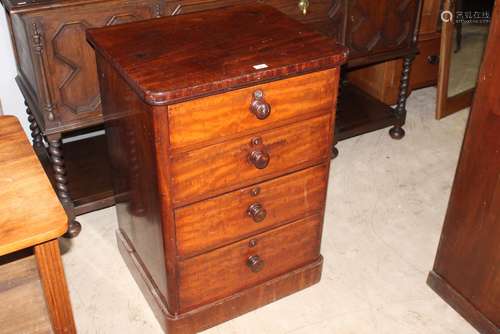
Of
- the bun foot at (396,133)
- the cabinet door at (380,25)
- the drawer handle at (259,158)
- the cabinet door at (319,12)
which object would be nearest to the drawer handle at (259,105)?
the drawer handle at (259,158)

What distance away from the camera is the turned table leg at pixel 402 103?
2.79m

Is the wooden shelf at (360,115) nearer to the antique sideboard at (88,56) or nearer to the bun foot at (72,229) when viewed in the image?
the antique sideboard at (88,56)

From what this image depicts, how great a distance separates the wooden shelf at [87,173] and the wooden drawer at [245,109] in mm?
940

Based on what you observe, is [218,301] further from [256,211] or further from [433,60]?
[433,60]

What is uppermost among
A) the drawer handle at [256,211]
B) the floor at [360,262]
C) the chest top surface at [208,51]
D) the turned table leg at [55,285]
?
the chest top surface at [208,51]

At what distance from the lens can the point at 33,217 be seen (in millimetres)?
1164

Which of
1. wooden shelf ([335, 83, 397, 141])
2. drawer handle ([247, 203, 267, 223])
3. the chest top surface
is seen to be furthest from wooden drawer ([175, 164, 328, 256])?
wooden shelf ([335, 83, 397, 141])

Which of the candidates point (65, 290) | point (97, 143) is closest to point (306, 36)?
point (65, 290)

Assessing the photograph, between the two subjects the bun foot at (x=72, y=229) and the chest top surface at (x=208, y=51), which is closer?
the chest top surface at (x=208, y=51)

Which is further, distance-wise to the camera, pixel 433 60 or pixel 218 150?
pixel 433 60

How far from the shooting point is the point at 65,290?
1286mm

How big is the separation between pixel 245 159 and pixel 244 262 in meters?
0.37

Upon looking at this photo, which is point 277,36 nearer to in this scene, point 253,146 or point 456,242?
point 253,146

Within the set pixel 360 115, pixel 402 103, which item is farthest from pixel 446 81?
pixel 360 115
